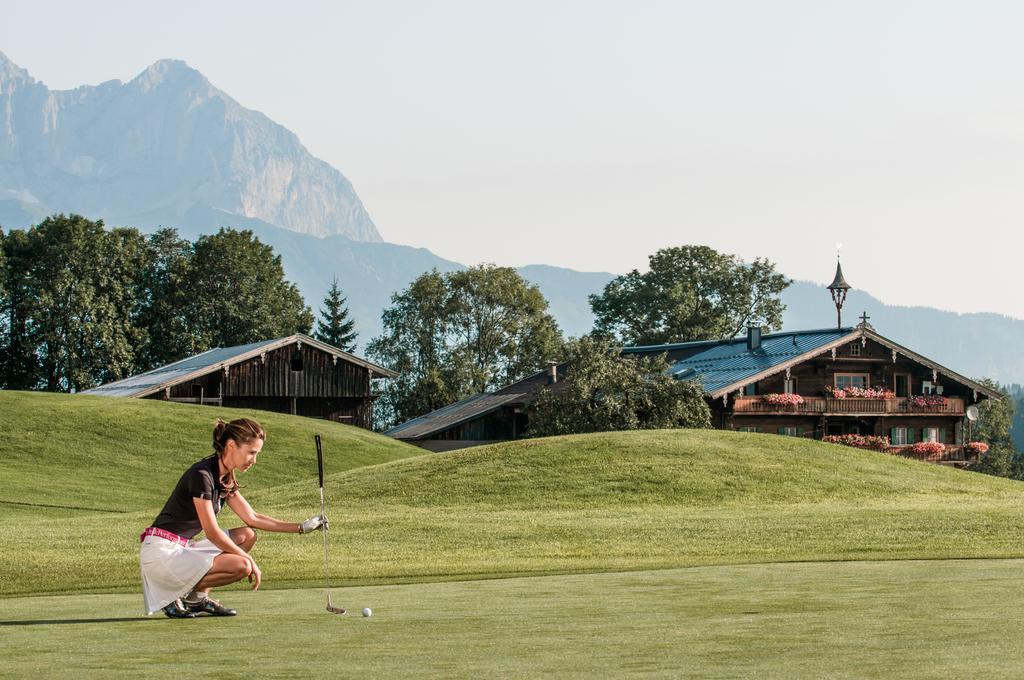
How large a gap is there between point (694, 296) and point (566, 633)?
9916 centimetres

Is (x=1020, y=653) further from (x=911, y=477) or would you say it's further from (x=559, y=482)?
(x=911, y=477)

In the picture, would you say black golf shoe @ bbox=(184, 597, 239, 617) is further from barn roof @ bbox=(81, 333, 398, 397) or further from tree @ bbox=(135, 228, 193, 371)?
tree @ bbox=(135, 228, 193, 371)

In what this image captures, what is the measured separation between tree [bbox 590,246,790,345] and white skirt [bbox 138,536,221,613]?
9625 cm

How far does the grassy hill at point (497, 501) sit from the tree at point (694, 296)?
47.3m

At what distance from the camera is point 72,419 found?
59.8 metres

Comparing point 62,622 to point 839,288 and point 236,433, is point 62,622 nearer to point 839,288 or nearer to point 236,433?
point 236,433

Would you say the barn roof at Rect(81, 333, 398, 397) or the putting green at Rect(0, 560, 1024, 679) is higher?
the barn roof at Rect(81, 333, 398, 397)

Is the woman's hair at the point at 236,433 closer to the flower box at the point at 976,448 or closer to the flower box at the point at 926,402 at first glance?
the flower box at the point at 926,402

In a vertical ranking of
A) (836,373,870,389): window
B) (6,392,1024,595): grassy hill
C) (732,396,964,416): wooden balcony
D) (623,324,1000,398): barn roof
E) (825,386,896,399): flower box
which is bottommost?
(6,392,1024,595): grassy hill

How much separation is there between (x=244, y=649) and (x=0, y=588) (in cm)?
1320

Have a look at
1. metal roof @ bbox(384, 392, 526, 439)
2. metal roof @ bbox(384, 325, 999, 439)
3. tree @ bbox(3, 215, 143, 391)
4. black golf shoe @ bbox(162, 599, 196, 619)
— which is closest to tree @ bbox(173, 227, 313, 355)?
tree @ bbox(3, 215, 143, 391)

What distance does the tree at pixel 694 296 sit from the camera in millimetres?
108688

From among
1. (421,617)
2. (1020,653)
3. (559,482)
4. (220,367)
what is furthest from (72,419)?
(1020,653)

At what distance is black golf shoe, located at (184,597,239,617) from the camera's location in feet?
41.0
